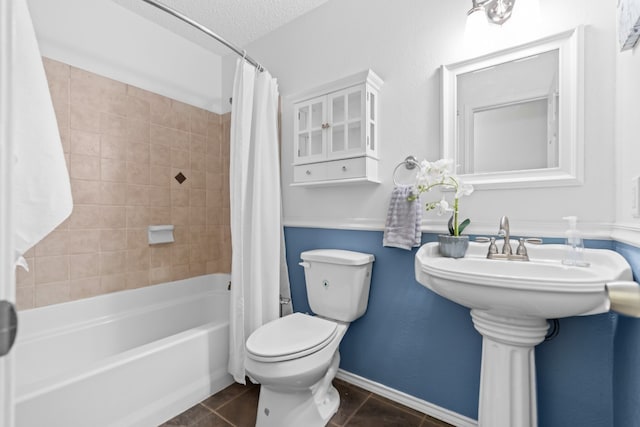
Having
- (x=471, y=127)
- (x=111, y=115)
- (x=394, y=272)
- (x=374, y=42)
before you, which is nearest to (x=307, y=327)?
(x=394, y=272)

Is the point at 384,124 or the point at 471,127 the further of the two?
the point at 384,124

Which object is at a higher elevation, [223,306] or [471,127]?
[471,127]

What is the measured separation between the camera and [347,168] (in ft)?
5.39

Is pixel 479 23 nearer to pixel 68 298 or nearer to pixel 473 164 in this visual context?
pixel 473 164

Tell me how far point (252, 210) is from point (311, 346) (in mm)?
859

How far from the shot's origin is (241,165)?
5.64ft

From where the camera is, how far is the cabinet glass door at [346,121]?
1624 millimetres

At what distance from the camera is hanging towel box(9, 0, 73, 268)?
635 millimetres

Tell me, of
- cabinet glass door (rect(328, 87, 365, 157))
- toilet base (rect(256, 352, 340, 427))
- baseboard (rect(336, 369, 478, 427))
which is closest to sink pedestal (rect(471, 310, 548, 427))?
baseboard (rect(336, 369, 478, 427))

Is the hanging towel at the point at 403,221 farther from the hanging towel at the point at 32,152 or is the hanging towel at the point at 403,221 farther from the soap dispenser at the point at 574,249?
the hanging towel at the point at 32,152

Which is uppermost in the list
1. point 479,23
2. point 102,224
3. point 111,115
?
point 479,23

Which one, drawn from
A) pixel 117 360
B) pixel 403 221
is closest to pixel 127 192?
pixel 117 360

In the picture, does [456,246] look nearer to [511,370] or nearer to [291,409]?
[511,370]

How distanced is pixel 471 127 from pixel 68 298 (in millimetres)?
2411
